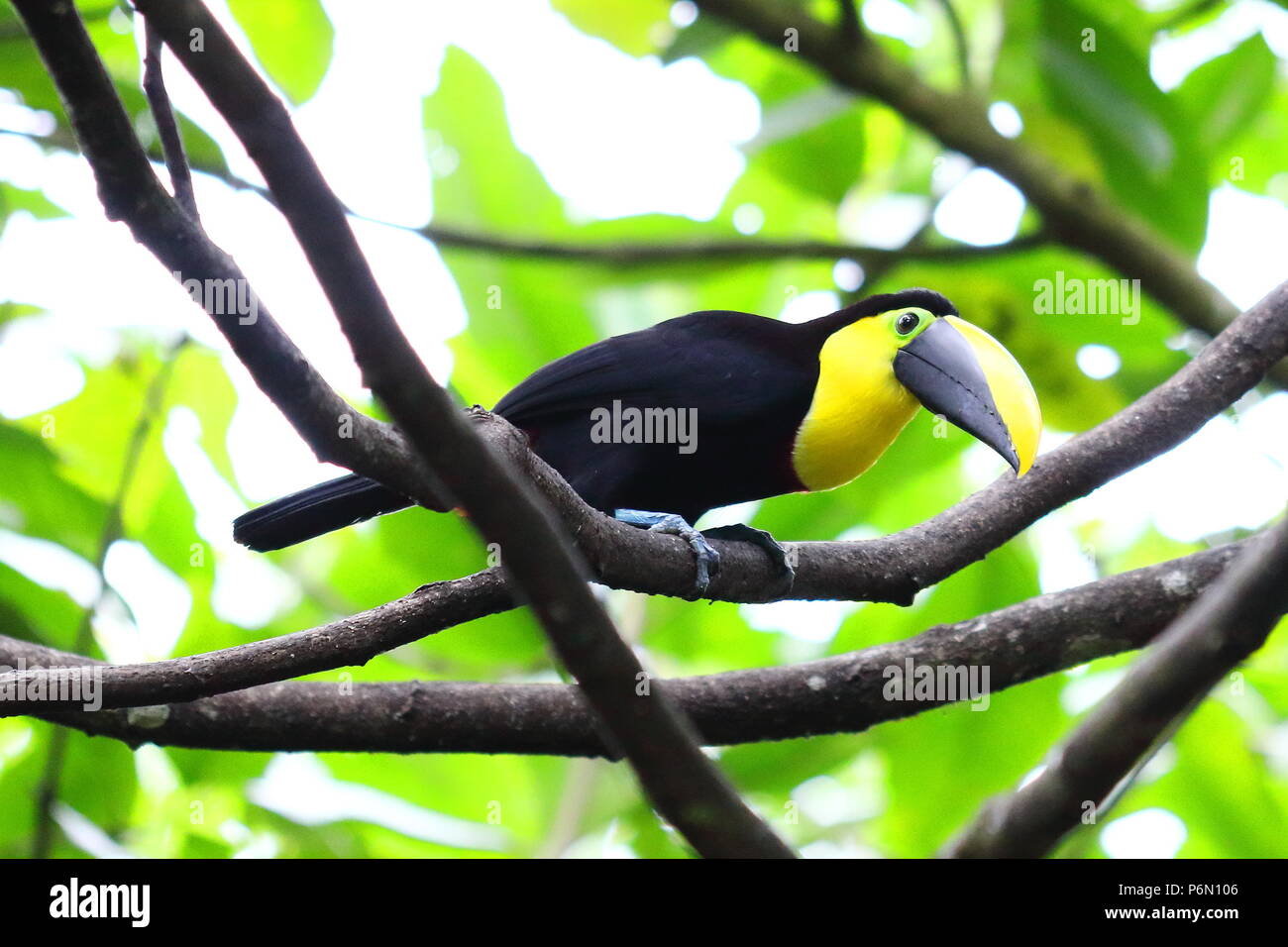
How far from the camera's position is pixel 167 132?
1634 mm

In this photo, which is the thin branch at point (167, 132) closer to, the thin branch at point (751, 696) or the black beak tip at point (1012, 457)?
the thin branch at point (751, 696)

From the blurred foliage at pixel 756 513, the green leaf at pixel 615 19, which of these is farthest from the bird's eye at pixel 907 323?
the green leaf at pixel 615 19

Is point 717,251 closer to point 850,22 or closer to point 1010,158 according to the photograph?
point 850,22

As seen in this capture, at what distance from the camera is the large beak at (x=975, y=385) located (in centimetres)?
302

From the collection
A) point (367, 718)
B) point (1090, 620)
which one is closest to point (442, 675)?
point (367, 718)

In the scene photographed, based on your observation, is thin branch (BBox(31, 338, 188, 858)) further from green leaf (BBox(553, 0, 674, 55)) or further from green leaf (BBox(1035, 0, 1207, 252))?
green leaf (BBox(1035, 0, 1207, 252))

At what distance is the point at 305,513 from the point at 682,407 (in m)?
1.04

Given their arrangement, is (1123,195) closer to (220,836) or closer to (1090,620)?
(1090,620)

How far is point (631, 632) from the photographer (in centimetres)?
381

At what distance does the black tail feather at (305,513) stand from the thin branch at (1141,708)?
2088mm

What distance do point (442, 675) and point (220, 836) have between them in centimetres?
73

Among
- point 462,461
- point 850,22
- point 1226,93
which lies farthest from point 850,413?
point 462,461
